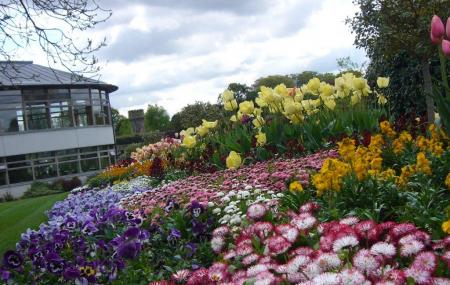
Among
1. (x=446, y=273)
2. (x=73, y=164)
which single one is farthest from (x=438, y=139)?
(x=73, y=164)

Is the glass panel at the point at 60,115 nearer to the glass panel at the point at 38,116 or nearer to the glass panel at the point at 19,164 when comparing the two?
the glass panel at the point at 38,116

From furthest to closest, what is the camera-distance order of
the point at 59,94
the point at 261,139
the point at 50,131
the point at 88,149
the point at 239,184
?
the point at 88,149, the point at 59,94, the point at 50,131, the point at 261,139, the point at 239,184

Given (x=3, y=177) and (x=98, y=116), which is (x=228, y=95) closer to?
(x=3, y=177)

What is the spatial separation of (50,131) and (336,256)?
33.7 metres

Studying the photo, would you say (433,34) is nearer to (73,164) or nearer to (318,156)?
(318,156)

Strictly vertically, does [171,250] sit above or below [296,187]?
below

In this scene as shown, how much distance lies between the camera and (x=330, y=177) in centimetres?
354

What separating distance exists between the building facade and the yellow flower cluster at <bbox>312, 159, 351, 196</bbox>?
92.3ft

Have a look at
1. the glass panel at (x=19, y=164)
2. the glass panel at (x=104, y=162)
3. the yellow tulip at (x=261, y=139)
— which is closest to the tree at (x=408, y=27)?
the yellow tulip at (x=261, y=139)

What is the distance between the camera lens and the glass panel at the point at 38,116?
33094mm

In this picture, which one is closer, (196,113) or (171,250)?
(171,250)

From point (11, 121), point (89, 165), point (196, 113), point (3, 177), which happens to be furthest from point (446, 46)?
point (89, 165)

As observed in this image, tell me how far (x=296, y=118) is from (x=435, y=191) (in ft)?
14.4

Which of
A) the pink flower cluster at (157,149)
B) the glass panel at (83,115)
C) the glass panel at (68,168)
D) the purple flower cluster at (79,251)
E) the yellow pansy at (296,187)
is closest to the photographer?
the purple flower cluster at (79,251)
